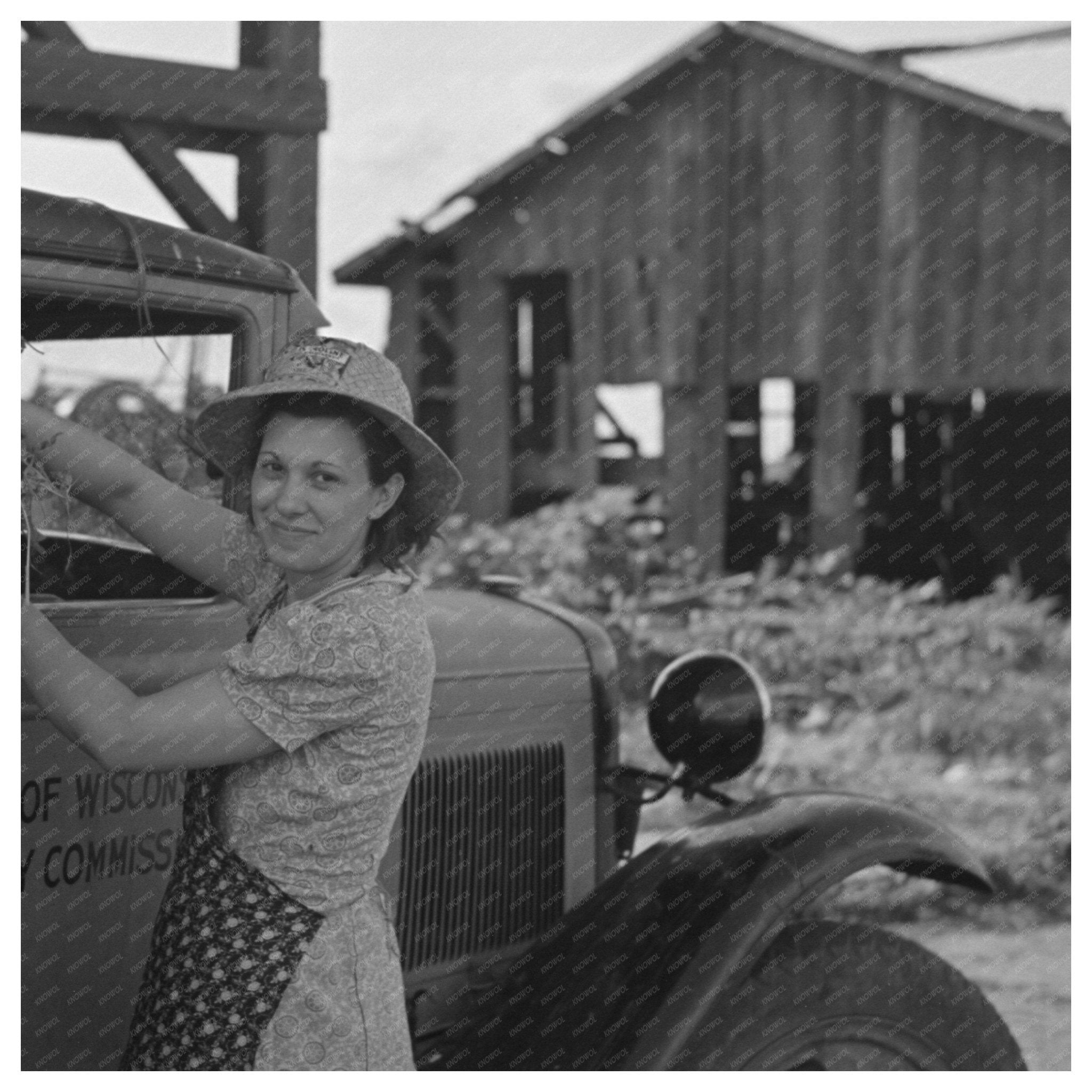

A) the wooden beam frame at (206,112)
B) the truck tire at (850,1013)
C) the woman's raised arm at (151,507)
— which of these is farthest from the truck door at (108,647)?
the wooden beam frame at (206,112)

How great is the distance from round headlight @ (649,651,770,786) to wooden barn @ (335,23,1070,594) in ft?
26.1

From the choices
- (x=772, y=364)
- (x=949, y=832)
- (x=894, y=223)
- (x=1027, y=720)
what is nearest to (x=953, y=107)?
(x=894, y=223)

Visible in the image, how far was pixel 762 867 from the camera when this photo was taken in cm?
270

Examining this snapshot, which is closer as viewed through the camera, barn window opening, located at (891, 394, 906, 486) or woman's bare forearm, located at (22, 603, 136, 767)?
woman's bare forearm, located at (22, 603, 136, 767)

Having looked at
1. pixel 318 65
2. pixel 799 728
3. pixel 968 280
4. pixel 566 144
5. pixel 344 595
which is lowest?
pixel 799 728

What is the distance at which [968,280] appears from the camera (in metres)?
11.5

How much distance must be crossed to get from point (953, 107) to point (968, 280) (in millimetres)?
1378

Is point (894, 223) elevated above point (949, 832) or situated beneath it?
elevated above

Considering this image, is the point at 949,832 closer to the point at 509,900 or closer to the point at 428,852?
the point at 509,900

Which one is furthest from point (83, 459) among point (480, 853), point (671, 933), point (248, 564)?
point (671, 933)

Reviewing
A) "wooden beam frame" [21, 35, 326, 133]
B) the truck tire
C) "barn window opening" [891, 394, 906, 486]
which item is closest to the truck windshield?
the truck tire

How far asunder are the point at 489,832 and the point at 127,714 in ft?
4.16

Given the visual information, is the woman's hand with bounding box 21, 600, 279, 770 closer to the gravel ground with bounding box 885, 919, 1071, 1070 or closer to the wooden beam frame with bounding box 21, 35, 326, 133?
the wooden beam frame with bounding box 21, 35, 326, 133

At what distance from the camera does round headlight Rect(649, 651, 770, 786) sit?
301cm
